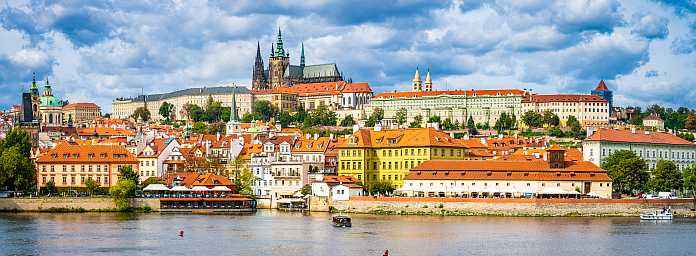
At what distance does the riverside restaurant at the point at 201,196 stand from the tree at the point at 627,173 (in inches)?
995

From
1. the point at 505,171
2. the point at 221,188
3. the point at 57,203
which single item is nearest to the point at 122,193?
the point at 57,203

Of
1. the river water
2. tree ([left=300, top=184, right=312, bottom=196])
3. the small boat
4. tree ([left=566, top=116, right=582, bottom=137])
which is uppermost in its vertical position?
tree ([left=566, top=116, right=582, bottom=137])

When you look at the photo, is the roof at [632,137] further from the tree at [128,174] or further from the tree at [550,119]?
the tree at [550,119]

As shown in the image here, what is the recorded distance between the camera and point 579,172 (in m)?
81.6

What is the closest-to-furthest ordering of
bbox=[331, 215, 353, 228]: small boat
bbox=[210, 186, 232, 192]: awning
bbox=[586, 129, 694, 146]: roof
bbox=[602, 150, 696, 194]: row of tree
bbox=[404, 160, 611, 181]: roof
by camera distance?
bbox=[331, 215, 353, 228]: small boat < bbox=[404, 160, 611, 181]: roof < bbox=[602, 150, 696, 194]: row of tree < bbox=[210, 186, 232, 192]: awning < bbox=[586, 129, 694, 146]: roof

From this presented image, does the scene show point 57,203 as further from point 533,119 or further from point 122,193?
point 533,119

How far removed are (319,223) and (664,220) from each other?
20953 mm

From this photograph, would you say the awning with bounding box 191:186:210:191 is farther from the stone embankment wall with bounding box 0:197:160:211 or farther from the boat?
the boat

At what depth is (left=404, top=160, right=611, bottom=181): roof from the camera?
81000 millimetres

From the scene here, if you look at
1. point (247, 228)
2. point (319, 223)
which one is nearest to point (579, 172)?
point (319, 223)

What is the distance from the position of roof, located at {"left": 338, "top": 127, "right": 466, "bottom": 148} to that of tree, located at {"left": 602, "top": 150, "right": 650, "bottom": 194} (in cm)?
1162

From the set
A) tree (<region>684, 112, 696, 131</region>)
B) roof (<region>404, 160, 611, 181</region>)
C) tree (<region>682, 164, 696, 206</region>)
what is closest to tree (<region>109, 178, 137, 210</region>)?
roof (<region>404, 160, 611, 181</region>)

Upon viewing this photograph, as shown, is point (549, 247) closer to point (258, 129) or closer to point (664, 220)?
point (664, 220)

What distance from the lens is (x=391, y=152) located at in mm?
91938
